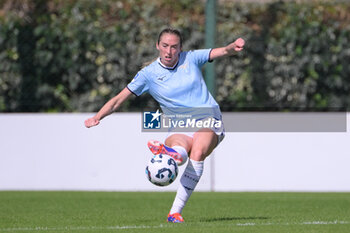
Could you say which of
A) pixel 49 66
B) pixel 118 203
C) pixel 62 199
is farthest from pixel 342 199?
pixel 49 66

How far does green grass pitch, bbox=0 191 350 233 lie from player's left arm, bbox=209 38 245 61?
1.54 m

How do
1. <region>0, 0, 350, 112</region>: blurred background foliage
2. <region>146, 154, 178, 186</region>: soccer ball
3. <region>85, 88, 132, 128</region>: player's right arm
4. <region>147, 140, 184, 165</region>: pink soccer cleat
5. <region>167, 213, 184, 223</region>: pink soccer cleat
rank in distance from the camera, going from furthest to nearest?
<region>0, 0, 350, 112</region>: blurred background foliage < <region>85, 88, 132, 128</region>: player's right arm < <region>167, 213, 184, 223</region>: pink soccer cleat < <region>147, 140, 184, 165</region>: pink soccer cleat < <region>146, 154, 178, 186</region>: soccer ball

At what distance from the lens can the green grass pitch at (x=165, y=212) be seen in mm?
6809

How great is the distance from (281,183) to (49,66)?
428cm

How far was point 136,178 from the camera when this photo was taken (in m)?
11.8

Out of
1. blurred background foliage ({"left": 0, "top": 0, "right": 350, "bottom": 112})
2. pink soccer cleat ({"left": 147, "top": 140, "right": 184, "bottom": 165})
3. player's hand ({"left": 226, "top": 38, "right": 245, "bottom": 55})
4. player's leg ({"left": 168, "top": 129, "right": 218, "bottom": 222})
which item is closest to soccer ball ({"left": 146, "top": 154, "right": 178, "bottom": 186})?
pink soccer cleat ({"left": 147, "top": 140, "right": 184, "bottom": 165})

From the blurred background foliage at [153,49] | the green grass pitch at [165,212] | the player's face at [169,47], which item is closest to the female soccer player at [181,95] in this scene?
the player's face at [169,47]

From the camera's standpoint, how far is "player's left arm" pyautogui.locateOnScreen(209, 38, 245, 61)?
6938 millimetres

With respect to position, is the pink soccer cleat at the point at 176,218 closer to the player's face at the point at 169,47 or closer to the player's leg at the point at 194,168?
the player's leg at the point at 194,168

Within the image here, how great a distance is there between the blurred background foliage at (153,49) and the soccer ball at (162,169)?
231 inches

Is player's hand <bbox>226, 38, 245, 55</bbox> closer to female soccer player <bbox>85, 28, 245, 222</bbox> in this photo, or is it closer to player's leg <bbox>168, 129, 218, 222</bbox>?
female soccer player <bbox>85, 28, 245, 222</bbox>

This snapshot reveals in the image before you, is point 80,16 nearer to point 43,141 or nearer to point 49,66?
point 49,66

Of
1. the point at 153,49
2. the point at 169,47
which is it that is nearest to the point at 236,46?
the point at 169,47

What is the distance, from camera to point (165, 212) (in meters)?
8.60
